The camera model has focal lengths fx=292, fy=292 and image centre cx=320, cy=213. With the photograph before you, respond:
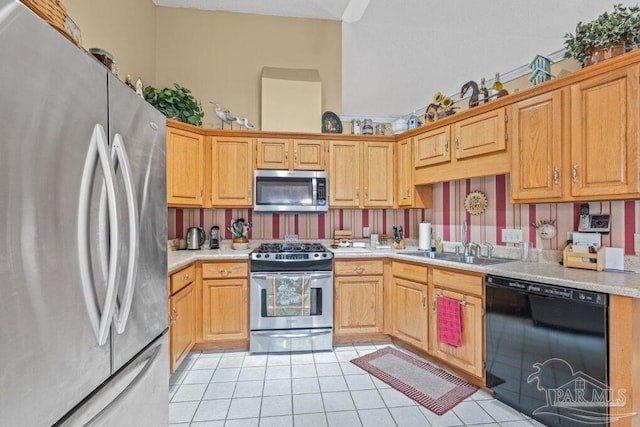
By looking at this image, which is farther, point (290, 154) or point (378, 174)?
point (378, 174)

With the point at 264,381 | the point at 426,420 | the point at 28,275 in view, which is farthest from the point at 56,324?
the point at 426,420

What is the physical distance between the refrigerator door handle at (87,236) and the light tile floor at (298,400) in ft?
4.39

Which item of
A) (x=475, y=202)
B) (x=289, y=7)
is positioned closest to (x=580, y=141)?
(x=475, y=202)

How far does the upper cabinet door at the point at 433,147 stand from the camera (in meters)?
2.77

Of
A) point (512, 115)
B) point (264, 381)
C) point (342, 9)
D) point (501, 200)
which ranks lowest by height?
point (264, 381)

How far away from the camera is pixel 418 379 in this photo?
2.32m

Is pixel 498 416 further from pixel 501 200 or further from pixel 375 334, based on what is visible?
pixel 501 200

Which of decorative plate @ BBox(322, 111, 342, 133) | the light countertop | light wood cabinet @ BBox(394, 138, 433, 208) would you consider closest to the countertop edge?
the light countertop

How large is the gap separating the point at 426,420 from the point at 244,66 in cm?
387

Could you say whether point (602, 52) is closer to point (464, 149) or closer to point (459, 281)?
point (464, 149)

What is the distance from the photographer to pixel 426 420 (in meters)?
1.86

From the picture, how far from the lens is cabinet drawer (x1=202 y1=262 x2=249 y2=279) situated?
2760mm

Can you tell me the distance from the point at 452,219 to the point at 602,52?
68.3 inches

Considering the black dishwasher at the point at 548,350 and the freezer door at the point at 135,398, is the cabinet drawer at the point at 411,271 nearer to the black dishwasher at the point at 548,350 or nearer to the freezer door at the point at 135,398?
the black dishwasher at the point at 548,350
